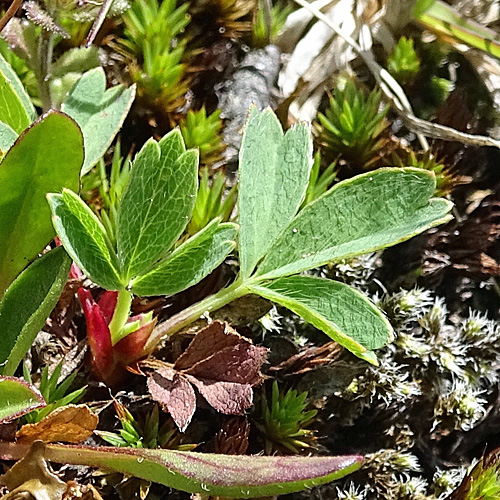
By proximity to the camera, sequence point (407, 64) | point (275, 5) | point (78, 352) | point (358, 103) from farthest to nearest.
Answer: point (275, 5) → point (407, 64) → point (358, 103) → point (78, 352)

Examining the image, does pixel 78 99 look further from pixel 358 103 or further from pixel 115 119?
pixel 358 103

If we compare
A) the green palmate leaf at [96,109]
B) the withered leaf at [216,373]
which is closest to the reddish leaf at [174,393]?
the withered leaf at [216,373]

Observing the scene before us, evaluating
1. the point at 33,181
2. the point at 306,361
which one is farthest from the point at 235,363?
the point at 33,181

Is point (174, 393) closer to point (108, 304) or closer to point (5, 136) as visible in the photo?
point (108, 304)

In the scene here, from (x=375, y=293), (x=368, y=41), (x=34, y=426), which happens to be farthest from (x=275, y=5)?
(x=34, y=426)

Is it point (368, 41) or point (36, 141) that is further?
point (368, 41)

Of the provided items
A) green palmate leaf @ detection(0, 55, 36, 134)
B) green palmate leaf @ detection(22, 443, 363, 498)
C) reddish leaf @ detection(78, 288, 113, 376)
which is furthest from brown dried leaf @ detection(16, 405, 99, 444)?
green palmate leaf @ detection(0, 55, 36, 134)
